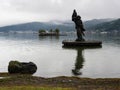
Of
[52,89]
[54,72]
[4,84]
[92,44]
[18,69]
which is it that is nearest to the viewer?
[52,89]

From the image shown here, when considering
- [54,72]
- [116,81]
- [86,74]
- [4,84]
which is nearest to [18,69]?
[54,72]

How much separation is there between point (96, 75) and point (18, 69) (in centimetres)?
819

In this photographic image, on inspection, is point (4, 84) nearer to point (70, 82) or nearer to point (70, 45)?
point (70, 82)

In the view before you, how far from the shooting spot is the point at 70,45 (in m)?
84.8

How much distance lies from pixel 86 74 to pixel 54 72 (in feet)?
13.0

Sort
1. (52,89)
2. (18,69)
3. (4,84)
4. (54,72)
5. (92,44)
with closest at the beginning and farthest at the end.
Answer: (52,89)
(4,84)
(18,69)
(54,72)
(92,44)

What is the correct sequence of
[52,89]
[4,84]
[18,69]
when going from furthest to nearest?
1. [18,69]
2. [4,84]
3. [52,89]

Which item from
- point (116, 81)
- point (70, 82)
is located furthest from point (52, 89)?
point (116, 81)

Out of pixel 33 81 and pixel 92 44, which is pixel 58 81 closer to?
pixel 33 81

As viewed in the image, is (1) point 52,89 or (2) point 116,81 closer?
(1) point 52,89

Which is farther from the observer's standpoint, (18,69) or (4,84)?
(18,69)

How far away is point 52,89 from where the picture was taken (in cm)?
1914

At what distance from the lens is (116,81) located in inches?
940

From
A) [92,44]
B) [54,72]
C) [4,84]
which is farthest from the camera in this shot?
[92,44]
